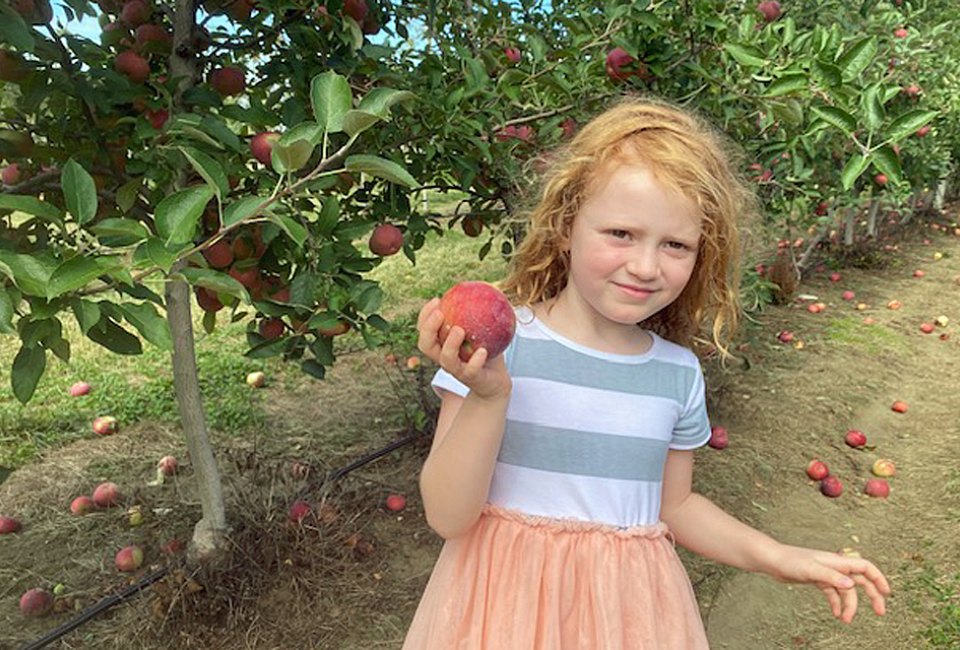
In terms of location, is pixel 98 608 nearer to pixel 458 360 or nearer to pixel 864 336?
pixel 458 360

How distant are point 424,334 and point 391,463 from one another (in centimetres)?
231

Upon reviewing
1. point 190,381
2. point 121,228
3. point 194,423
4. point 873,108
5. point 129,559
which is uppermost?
Result: point 873,108

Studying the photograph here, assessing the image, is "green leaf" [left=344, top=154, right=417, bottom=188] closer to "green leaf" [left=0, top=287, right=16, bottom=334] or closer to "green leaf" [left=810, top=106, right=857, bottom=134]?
"green leaf" [left=0, top=287, right=16, bottom=334]

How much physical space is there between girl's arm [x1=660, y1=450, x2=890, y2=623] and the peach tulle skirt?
107 millimetres

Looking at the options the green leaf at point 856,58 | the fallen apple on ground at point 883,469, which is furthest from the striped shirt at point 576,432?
the fallen apple on ground at point 883,469

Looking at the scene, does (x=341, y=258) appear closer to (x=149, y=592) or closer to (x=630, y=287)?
(x=630, y=287)

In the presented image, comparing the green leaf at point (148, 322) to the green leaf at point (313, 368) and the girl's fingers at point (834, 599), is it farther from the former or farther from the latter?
the girl's fingers at point (834, 599)

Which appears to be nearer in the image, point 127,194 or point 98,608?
point 127,194

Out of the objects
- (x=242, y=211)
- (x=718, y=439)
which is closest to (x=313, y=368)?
(x=242, y=211)

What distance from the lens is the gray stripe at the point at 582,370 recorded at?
3.66 ft

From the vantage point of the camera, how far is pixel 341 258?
1620 mm

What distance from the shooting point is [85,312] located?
0.95 meters

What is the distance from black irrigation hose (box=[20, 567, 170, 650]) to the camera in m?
2.07

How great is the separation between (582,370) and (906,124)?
0.71 metres
